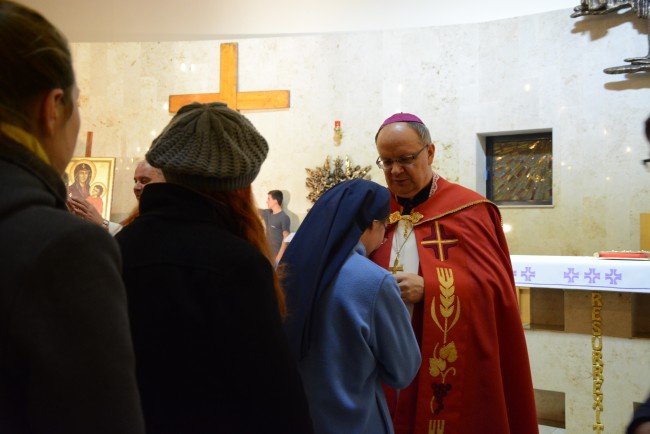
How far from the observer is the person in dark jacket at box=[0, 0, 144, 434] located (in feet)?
3.01

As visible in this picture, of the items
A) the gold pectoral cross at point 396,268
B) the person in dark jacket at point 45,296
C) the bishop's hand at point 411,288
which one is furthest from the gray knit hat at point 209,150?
the gold pectoral cross at point 396,268

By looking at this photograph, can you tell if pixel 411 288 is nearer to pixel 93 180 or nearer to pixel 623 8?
pixel 623 8

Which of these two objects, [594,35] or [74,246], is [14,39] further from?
[594,35]

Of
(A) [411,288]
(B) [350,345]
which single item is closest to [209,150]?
(B) [350,345]

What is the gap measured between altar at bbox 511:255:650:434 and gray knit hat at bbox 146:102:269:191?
408 centimetres

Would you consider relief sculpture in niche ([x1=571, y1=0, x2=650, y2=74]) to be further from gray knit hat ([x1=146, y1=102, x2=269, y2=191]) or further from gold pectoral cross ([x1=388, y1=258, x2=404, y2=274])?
gray knit hat ([x1=146, y1=102, x2=269, y2=191])

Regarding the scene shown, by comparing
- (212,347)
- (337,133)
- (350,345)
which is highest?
(337,133)

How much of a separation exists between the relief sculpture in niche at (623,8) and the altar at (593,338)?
2687 mm

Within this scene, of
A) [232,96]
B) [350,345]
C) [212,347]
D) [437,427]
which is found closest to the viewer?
[212,347]

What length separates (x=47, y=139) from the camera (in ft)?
3.57

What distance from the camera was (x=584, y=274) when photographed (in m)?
5.09

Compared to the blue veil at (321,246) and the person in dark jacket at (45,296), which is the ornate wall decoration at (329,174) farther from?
the person in dark jacket at (45,296)

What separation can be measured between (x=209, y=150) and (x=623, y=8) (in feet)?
22.7

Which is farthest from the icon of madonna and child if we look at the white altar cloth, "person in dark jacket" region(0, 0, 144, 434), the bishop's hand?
"person in dark jacket" region(0, 0, 144, 434)
